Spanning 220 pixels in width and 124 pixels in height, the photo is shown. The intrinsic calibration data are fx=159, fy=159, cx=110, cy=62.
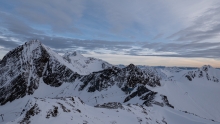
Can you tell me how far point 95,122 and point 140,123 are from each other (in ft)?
41.2

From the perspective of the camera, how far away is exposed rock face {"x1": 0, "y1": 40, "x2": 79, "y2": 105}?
9219 centimetres

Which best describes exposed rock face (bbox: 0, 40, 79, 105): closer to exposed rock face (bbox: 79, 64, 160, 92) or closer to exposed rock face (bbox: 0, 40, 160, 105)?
exposed rock face (bbox: 0, 40, 160, 105)

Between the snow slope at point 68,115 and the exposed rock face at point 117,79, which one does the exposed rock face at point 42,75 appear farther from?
the snow slope at point 68,115

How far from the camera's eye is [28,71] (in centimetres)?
10231

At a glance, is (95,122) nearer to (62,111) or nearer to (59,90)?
(62,111)

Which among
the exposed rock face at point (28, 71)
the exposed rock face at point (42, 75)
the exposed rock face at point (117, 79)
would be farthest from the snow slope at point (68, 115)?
the exposed rock face at point (28, 71)

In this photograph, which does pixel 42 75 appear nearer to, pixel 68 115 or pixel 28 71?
pixel 28 71

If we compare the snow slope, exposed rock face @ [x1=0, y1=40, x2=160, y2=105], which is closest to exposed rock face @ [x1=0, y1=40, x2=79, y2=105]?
exposed rock face @ [x1=0, y1=40, x2=160, y2=105]

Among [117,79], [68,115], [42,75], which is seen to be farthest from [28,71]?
[68,115]

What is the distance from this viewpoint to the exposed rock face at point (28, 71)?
9219cm

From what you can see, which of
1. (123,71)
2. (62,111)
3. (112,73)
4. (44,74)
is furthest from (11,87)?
(62,111)

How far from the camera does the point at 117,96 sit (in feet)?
274

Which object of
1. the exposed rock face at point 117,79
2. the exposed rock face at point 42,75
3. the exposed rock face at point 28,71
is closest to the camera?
the exposed rock face at point 42,75

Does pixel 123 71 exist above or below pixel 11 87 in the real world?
above
